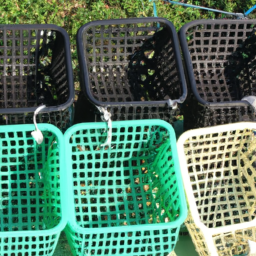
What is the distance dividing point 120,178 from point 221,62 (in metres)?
1.09

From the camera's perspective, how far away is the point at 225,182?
265 cm

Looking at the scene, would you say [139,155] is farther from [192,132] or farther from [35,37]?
[35,37]

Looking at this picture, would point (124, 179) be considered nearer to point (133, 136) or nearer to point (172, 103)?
point (133, 136)

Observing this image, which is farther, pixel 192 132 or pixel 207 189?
pixel 207 189

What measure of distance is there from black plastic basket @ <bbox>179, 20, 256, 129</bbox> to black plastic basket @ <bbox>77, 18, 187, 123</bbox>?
14 centimetres

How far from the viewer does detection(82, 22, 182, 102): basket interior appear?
258cm

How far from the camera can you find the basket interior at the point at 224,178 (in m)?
2.48

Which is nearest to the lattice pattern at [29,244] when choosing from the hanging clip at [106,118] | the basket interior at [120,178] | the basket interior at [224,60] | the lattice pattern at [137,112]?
the basket interior at [120,178]

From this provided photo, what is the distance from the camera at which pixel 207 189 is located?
2.58m

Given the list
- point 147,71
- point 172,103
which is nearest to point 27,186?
point 172,103

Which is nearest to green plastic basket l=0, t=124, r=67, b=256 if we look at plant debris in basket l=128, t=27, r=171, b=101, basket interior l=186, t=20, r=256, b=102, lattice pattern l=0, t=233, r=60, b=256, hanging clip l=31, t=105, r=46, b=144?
hanging clip l=31, t=105, r=46, b=144

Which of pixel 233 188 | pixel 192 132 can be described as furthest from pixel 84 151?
pixel 233 188

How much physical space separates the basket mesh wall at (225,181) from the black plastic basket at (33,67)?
0.84 metres

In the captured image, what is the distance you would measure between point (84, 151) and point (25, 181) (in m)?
0.40
